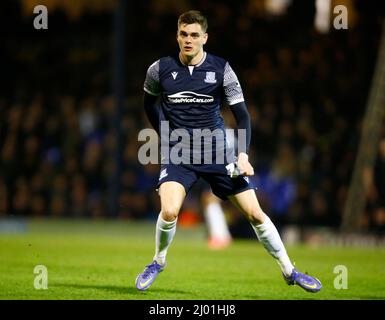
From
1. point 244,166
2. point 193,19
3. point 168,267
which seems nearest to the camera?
point 244,166

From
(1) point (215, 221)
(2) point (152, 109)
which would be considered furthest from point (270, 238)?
(1) point (215, 221)

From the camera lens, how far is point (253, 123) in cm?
1917

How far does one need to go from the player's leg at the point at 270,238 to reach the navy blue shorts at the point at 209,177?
69mm

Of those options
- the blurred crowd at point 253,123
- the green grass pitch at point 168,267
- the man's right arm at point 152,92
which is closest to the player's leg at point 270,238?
the green grass pitch at point 168,267

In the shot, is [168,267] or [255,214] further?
[168,267]

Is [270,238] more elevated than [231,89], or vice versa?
[231,89]

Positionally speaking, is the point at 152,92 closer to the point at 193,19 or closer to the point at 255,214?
the point at 193,19

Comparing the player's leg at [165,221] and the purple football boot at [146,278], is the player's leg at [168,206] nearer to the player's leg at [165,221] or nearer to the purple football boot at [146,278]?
the player's leg at [165,221]

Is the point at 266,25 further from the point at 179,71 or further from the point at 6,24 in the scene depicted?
the point at 179,71

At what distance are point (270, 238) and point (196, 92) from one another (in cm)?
149

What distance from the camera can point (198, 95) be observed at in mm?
8758

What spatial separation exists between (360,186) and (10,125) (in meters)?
7.50

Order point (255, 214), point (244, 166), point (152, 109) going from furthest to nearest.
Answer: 1. point (152, 109)
2. point (255, 214)
3. point (244, 166)

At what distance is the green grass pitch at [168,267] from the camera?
905 cm
